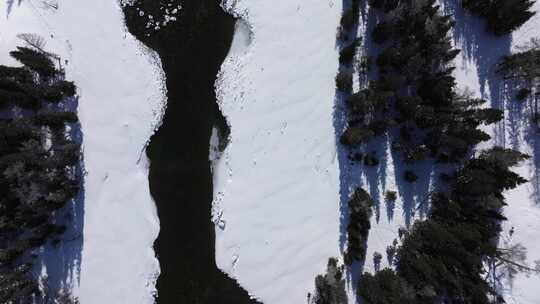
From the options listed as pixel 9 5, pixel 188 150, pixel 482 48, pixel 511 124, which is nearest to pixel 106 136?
pixel 188 150

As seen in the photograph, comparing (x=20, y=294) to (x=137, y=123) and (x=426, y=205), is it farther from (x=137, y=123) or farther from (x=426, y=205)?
(x=426, y=205)

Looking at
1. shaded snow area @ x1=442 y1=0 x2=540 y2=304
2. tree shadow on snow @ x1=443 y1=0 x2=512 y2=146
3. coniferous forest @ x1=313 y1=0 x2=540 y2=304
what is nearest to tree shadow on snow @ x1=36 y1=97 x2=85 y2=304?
coniferous forest @ x1=313 y1=0 x2=540 y2=304

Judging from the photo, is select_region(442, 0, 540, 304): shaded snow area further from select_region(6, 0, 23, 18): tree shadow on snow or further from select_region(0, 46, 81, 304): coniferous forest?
select_region(6, 0, 23, 18): tree shadow on snow

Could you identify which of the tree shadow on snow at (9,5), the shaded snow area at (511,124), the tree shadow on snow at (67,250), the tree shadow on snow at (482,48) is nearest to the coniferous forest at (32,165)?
the tree shadow on snow at (67,250)

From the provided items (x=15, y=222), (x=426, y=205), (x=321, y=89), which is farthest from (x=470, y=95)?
(x=15, y=222)

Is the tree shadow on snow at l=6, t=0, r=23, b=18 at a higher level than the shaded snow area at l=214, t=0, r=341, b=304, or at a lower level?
higher

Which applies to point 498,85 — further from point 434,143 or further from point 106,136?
point 106,136

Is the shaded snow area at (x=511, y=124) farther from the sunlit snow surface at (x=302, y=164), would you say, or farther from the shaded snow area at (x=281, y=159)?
the shaded snow area at (x=281, y=159)
